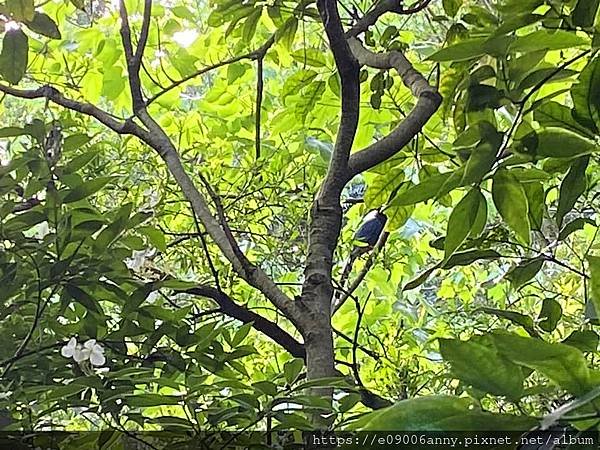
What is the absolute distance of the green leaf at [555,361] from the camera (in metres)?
0.20

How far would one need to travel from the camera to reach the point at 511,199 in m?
0.34

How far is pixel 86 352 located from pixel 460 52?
10.7 inches

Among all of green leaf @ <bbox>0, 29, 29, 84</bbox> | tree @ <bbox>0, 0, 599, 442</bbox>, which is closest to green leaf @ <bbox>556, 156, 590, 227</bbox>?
tree @ <bbox>0, 0, 599, 442</bbox>

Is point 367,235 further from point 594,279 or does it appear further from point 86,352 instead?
point 594,279

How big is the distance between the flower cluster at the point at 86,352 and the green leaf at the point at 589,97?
0.29 m

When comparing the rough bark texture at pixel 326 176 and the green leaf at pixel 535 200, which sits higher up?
the rough bark texture at pixel 326 176

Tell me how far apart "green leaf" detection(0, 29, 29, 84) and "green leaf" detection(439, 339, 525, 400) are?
38cm

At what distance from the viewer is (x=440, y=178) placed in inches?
13.3

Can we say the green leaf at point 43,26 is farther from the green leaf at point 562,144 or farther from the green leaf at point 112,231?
the green leaf at point 562,144

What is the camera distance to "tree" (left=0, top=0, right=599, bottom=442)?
0.33m

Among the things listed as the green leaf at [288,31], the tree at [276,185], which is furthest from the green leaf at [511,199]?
the green leaf at [288,31]

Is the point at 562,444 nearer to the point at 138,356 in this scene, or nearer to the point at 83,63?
the point at 138,356

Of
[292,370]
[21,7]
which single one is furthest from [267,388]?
[21,7]

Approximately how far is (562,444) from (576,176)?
182 millimetres
